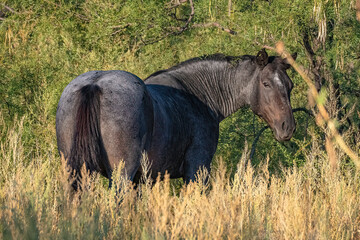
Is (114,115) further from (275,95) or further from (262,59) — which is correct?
(262,59)

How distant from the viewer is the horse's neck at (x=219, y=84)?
698 cm

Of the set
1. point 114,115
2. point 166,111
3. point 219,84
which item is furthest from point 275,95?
point 114,115

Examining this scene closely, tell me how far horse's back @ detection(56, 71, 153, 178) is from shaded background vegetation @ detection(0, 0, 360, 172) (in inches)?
129

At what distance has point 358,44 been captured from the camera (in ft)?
29.8

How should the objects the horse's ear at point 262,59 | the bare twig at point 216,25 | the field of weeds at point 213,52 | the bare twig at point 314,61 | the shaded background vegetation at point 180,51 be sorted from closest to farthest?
the horse's ear at point 262,59 < the field of weeds at point 213,52 < the shaded background vegetation at point 180,51 < the bare twig at point 216,25 < the bare twig at point 314,61

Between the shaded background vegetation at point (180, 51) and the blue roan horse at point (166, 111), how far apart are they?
1420 mm

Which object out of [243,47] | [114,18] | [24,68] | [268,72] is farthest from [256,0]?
[24,68]

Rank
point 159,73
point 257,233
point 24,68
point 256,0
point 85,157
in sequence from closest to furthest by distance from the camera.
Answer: point 257,233 < point 85,157 < point 159,73 < point 256,0 < point 24,68

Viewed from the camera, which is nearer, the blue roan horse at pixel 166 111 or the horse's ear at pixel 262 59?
the blue roan horse at pixel 166 111

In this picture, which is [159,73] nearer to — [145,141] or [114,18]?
[145,141]

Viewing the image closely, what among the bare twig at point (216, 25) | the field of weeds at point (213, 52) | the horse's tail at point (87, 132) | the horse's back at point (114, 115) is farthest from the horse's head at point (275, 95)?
the horse's tail at point (87, 132)

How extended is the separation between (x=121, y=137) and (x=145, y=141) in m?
0.34

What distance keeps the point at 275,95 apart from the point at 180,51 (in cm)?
501

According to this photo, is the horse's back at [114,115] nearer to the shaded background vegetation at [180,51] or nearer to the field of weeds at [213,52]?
the field of weeds at [213,52]
